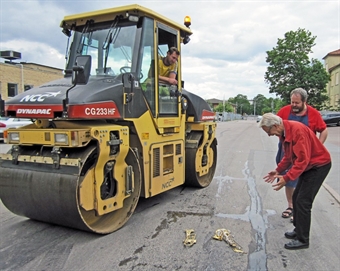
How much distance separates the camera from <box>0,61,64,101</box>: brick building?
80.8 feet

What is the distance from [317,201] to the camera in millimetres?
6117

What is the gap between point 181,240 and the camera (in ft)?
13.8

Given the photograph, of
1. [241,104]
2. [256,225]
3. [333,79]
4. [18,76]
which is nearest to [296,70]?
[333,79]

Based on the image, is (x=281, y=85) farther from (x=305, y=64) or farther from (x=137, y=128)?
(x=137, y=128)

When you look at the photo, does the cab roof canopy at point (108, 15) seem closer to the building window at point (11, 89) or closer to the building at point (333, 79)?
the building window at point (11, 89)

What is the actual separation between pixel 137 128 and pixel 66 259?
6.17 ft

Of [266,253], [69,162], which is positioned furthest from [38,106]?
[266,253]

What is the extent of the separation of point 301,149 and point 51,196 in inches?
111

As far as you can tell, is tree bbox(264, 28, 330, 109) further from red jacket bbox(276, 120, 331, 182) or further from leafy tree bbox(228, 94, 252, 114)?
leafy tree bbox(228, 94, 252, 114)

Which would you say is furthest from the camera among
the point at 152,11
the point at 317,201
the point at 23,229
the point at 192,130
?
the point at 192,130

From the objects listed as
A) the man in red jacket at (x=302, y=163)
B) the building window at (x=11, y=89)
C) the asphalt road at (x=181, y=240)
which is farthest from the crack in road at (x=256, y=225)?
the building window at (x=11, y=89)

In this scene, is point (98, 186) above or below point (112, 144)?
below

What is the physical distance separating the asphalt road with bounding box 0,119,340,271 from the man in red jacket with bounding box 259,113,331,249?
0.31 m

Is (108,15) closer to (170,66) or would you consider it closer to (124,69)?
A: (124,69)
